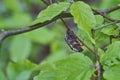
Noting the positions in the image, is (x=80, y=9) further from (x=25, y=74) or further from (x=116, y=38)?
(x=25, y=74)

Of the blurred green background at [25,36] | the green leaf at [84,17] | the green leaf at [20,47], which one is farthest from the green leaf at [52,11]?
the green leaf at [20,47]

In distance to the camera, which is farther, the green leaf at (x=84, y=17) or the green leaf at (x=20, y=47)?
the green leaf at (x=20, y=47)

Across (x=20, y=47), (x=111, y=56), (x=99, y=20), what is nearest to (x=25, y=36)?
(x=20, y=47)

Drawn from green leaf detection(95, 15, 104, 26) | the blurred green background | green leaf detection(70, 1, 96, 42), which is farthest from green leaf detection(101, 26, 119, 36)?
the blurred green background

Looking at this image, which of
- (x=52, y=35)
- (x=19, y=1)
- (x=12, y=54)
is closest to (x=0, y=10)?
(x=19, y=1)

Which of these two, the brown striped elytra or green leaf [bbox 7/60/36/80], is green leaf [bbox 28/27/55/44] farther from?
the brown striped elytra

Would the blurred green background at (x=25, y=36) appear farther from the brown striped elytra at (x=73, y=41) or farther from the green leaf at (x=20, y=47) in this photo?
the brown striped elytra at (x=73, y=41)
